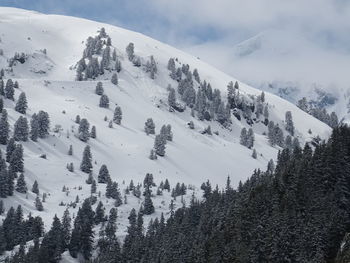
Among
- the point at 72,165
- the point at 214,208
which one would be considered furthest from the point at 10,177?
the point at 214,208

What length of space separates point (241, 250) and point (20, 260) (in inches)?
1848

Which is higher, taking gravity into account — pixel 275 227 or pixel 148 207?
pixel 275 227

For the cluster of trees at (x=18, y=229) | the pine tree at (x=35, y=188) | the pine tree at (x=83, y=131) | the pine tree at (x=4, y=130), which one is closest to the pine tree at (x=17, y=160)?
the pine tree at (x=35, y=188)

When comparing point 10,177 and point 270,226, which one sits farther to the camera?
point 10,177

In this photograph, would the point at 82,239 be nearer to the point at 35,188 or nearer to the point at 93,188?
the point at 93,188

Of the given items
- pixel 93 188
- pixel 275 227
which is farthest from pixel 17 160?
pixel 275 227

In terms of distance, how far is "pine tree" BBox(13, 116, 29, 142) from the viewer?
6801 inches

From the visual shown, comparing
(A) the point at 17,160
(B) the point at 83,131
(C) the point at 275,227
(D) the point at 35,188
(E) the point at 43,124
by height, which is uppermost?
(C) the point at 275,227

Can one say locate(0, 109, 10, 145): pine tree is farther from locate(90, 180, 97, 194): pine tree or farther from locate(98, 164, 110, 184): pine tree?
locate(90, 180, 97, 194): pine tree

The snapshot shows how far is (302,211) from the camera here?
3147 inches

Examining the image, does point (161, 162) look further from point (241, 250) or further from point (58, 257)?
point (241, 250)

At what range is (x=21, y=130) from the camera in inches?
6836

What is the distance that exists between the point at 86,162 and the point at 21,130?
72.4 ft

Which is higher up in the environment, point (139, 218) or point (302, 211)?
point (302, 211)
